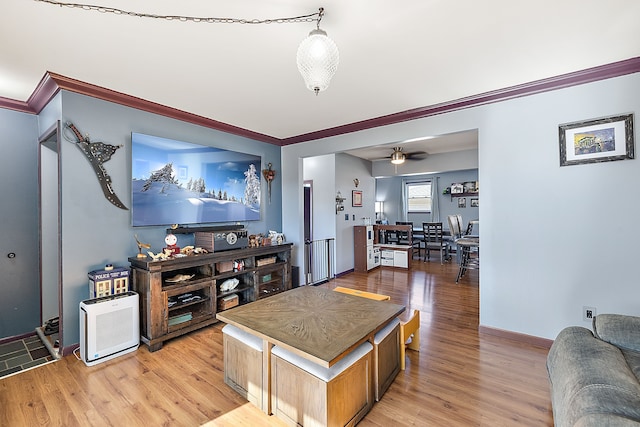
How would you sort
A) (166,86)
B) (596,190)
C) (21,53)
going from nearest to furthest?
(21,53)
(596,190)
(166,86)

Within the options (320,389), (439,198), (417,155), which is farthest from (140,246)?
(439,198)

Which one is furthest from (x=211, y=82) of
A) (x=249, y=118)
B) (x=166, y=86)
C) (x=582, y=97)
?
(x=582, y=97)

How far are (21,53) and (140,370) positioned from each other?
2641 mm

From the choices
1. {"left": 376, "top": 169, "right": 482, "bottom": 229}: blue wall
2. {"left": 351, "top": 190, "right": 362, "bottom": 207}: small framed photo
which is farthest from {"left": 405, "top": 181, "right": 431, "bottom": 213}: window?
{"left": 351, "top": 190, "right": 362, "bottom": 207}: small framed photo

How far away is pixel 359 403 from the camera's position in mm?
1739

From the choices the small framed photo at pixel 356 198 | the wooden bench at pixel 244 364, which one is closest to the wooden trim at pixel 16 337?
the wooden bench at pixel 244 364

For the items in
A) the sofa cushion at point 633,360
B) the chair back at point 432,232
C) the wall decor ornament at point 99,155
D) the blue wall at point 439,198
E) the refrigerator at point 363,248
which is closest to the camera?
the sofa cushion at point 633,360

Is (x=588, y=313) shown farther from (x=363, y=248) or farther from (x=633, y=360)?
(x=363, y=248)

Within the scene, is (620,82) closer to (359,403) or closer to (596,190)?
(596,190)

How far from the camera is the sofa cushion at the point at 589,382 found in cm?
107

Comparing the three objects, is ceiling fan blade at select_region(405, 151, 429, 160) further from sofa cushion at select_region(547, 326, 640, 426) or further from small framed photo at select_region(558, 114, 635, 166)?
sofa cushion at select_region(547, 326, 640, 426)

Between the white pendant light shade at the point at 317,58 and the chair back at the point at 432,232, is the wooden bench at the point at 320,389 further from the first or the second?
the chair back at the point at 432,232

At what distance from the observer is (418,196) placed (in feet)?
30.6

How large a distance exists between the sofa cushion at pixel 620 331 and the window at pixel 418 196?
7.55 metres
